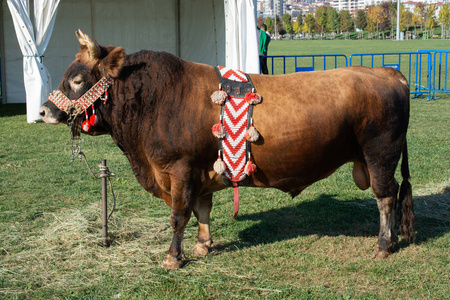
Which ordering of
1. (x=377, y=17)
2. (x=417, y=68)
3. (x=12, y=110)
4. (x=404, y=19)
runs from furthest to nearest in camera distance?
1. (x=377, y=17)
2. (x=404, y=19)
3. (x=417, y=68)
4. (x=12, y=110)

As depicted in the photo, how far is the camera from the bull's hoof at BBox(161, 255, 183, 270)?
Answer: 4234 mm

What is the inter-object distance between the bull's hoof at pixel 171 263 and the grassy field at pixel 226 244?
62 mm

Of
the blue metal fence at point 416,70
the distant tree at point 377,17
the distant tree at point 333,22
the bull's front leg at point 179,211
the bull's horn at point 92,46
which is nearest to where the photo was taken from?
the bull's horn at point 92,46

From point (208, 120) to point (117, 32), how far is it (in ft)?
42.0

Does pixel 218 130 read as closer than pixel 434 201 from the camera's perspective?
Yes

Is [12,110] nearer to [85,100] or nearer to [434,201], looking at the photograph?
[85,100]

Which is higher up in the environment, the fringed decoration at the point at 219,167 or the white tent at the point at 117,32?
the white tent at the point at 117,32

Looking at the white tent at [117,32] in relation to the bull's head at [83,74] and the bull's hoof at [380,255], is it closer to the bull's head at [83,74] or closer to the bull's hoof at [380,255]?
the bull's head at [83,74]

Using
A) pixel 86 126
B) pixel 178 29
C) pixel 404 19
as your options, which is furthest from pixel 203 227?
pixel 404 19

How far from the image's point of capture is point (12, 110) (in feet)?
44.4

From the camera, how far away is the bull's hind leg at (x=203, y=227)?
15.1ft

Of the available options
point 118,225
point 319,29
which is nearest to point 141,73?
point 118,225

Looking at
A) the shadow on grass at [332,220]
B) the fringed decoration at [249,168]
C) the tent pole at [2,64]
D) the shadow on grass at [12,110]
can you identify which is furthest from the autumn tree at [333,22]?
the fringed decoration at [249,168]

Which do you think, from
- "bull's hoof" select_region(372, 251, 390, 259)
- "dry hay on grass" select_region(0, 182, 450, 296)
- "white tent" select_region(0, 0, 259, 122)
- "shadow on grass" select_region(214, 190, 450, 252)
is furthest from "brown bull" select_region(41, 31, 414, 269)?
"white tent" select_region(0, 0, 259, 122)
